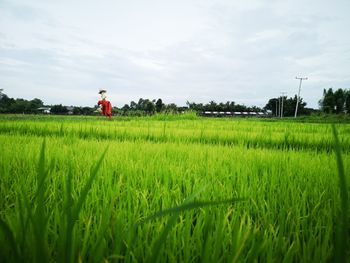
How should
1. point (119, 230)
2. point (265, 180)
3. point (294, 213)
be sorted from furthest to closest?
point (265, 180), point (294, 213), point (119, 230)

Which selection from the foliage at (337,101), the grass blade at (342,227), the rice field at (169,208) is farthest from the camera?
the foliage at (337,101)

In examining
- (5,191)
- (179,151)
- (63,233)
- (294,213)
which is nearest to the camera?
(63,233)

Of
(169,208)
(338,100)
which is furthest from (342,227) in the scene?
(338,100)

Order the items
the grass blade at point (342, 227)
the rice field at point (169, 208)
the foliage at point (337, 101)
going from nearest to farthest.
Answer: the grass blade at point (342, 227) → the rice field at point (169, 208) → the foliage at point (337, 101)

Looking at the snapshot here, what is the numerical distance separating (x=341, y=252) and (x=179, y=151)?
2.08 metres

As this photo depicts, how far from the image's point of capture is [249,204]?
1193 mm

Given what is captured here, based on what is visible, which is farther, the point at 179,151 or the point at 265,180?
the point at 179,151

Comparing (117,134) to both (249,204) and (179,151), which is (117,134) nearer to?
(179,151)

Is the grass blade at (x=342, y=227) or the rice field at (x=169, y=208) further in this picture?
the rice field at (x=169, y=208)

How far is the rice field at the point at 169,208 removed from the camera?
19.3 inches

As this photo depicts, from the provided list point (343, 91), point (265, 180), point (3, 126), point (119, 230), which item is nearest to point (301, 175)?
point (265, 180)

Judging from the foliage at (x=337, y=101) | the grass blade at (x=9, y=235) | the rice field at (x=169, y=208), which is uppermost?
the foliage at (x=337, y=101)

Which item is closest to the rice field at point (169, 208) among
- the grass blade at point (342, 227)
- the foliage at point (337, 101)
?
the grass blade at point (342, 227)

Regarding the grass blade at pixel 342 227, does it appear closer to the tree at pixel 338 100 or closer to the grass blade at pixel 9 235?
the grass blade at pixel 9 235
